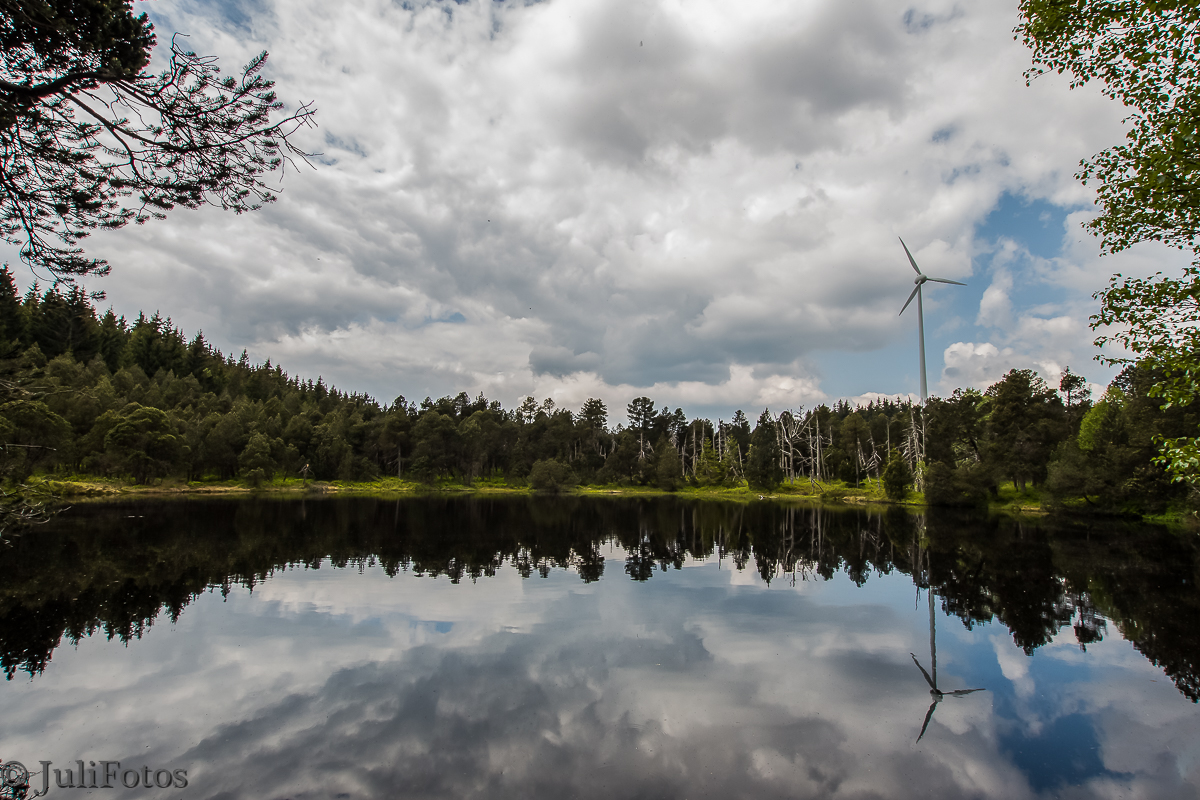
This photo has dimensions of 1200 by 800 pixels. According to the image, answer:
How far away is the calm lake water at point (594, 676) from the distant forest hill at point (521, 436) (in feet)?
104

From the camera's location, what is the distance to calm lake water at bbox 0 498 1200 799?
32.2 feet

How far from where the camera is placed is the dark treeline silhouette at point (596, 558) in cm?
1933

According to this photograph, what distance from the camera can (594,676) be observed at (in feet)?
46.5

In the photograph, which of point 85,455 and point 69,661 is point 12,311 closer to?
point 85,455

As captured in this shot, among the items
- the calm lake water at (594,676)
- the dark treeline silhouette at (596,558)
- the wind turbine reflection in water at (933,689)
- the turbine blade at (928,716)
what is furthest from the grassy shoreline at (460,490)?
the turbine blade at (928,716)

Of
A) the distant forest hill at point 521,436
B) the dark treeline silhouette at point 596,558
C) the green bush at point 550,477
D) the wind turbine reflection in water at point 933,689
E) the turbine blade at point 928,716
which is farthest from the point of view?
the green bush at point 550,477

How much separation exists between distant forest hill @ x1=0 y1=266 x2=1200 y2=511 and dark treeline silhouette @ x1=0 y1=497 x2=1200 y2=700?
13.5m

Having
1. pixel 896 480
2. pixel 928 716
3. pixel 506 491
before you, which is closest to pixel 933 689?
pixel 928 716

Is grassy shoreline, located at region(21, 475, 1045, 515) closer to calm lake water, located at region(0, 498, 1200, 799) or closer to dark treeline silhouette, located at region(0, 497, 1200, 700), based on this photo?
dark treeline silhouette, located at region(0, 497, 1200, 700)

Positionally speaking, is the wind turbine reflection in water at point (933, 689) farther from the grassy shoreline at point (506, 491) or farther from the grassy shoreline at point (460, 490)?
the grassy shoreline at point (460, 490)

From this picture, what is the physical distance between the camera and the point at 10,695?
12.6 metres

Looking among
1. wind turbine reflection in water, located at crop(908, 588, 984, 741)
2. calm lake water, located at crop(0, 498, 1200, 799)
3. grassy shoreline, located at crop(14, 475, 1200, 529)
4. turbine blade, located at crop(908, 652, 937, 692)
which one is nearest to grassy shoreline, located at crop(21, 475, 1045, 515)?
grassy shoreline, located at crop(14, 475, 1200, 529)

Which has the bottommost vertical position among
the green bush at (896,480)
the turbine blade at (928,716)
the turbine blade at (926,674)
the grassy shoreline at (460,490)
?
the grassy shoreline at (460,490)

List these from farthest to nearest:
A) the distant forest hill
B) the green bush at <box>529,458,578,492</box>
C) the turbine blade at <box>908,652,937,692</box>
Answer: the green bush at <box>529,458,578,492</box>, the distant forest hill, the turbine blade at <box>908,652,937,692</box>
